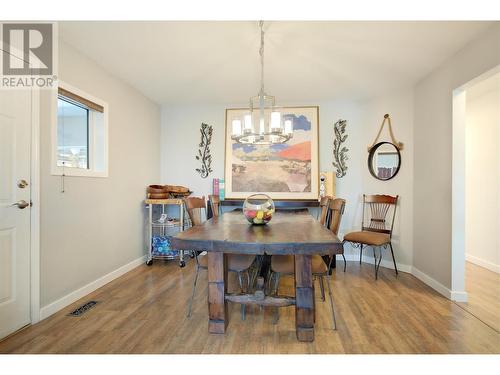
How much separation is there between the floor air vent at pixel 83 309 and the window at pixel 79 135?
127 cm

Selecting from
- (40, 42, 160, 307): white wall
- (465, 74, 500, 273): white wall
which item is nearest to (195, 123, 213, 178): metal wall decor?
(40, 42, 160, 307): white wall

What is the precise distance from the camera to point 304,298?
192cm

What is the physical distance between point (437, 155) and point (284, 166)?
202 cm

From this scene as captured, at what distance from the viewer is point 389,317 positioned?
2.29 metres

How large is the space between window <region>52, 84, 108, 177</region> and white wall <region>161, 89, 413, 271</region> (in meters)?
1.48

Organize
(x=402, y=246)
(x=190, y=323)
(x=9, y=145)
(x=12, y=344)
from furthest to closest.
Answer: (x=402, y=246)
(x=190, y=323)
(x=9, y=145)
(x=12, y=344)

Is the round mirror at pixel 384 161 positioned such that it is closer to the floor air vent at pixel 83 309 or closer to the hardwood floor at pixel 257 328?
the hardwood floor at pixel 257 328

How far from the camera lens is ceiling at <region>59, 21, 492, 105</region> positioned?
228 centimetres

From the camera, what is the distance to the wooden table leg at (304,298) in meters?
1.90

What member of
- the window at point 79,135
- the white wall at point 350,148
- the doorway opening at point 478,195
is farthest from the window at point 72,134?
the doorway opening at point 478,195

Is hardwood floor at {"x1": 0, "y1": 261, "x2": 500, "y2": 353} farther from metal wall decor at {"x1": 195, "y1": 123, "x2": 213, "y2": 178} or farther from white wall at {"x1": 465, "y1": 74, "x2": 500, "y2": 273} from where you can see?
metal wall decor at {"x1": 195, "y1": 123, "x2": 213, "y2": 178}
